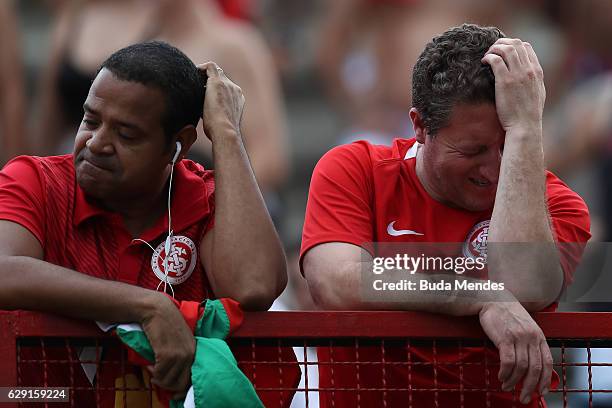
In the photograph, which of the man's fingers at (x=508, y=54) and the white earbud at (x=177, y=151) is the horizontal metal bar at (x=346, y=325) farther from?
the man's fingers at (x=508, y=54)

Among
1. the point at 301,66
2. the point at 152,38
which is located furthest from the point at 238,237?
the point at 301,66

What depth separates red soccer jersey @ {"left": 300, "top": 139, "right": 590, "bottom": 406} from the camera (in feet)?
10.7

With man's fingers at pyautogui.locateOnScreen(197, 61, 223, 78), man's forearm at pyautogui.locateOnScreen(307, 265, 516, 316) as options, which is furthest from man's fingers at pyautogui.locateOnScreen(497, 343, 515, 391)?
man's fingers at pyautogui.locateOnScreen(197, 61, 223, 78)

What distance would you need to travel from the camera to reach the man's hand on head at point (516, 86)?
11.2 feet

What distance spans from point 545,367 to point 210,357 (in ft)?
2.48

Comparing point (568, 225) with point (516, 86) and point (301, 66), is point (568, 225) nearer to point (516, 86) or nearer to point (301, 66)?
point (516, 86)

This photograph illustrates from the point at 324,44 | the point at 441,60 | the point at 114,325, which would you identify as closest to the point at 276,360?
the point at 114,325

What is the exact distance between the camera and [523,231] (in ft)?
10.8

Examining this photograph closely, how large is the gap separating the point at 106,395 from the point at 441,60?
125 centimetres

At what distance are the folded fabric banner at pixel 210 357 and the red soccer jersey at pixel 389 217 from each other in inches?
13.8

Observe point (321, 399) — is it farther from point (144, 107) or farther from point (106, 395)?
point (144, 107)

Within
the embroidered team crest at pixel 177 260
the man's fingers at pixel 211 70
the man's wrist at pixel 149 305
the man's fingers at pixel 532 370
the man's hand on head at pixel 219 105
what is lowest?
the man's fingers at pixel 532 370

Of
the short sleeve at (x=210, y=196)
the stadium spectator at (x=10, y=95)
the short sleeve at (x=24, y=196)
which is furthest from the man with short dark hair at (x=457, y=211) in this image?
the stadium spectator at (x=10, y=95)

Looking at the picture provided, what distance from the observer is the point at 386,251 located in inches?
133
